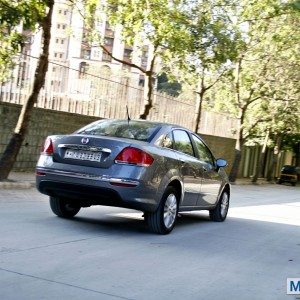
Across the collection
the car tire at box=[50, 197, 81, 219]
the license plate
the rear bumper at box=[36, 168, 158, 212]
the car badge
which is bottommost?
the car tire at box=[50, 197, 81, 219]

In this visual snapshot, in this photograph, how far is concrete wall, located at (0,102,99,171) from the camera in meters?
16.1

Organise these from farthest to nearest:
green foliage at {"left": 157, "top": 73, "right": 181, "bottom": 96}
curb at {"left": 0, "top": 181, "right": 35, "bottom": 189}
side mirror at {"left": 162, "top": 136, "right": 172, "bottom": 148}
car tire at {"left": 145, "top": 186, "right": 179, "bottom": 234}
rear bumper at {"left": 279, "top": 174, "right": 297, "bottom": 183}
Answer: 1. rear bumper at {"left": 279, "top": 174, "right": 297, "bottom": 183}
2. green foliage at {"left": 157, "top": 73, "right": 181, "bottom": 96}
3. curb at {"left": 0, "top": 181, "right": 35, "bottom": 189}
4. side mirror at {"left": 162, "top": 136, "right": 172, "bottom": 148}
5. car tire at {"left": 145, "top": 186, "right": 179, "bottom": 234}

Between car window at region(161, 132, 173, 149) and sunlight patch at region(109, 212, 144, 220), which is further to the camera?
sunlight patch at region(109, 212, 144, 220)

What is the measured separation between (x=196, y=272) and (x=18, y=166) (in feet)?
38.2

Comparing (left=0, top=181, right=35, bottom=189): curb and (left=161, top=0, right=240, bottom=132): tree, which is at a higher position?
(left=161, top=0, right=240, bottom=132): tree

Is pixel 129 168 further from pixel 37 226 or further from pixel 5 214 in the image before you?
pixel 5 214

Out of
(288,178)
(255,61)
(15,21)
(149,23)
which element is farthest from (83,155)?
(288,178)

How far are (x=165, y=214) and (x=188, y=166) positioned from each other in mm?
1017

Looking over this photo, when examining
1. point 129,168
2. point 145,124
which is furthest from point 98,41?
point 129,168

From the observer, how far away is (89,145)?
813 centimetres

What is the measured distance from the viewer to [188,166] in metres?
9.33

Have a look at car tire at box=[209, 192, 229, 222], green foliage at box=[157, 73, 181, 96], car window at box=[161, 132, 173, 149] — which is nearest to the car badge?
car window at box=[161, 132, 173, 149]

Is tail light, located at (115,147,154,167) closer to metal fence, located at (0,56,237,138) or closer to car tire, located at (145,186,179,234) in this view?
car tire, located at (145,186,179,234)

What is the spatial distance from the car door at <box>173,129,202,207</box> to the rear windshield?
58 centimetres
